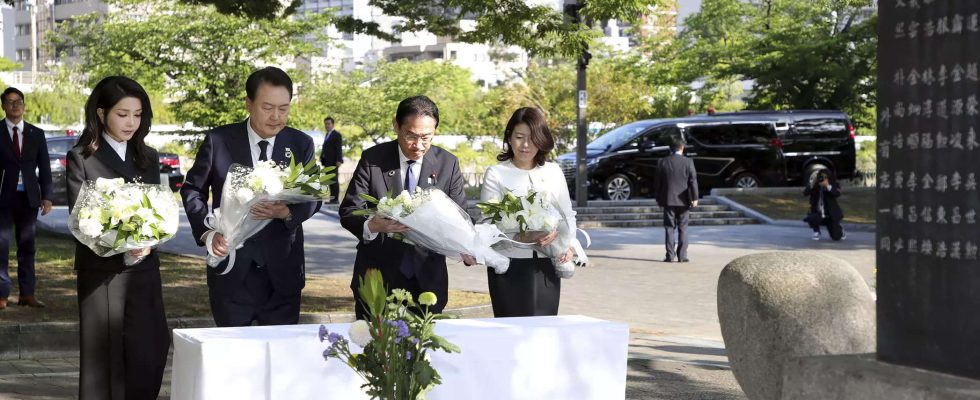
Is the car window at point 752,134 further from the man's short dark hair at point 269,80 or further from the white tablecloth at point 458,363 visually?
the white tablecloth at point 458,363

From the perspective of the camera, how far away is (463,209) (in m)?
6.14

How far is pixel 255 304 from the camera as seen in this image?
19.5ft

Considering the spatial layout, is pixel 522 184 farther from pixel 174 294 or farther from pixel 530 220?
pixel 174 294

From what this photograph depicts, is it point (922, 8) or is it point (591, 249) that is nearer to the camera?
point (922, 8)

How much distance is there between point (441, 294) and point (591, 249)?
43.6 feet

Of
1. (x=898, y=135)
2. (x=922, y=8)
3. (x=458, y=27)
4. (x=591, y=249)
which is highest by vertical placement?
(x=458, y=27)

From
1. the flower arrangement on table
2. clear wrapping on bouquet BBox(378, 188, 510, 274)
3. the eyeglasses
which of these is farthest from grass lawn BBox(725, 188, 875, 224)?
the flower arrangement on table

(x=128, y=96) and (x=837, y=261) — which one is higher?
(x=128, y=96)

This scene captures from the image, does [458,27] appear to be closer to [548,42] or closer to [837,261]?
[548,42]

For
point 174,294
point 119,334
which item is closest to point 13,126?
point 174,294

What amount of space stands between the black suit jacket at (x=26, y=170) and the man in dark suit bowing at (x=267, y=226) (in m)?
5.45

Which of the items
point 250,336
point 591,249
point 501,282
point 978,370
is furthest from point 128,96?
point 591,249

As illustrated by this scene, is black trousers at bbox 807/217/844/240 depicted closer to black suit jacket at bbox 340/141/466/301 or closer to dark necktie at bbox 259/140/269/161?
black suit jacket at bbox 340/141/466/301

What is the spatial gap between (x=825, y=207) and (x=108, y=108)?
16557 mm
